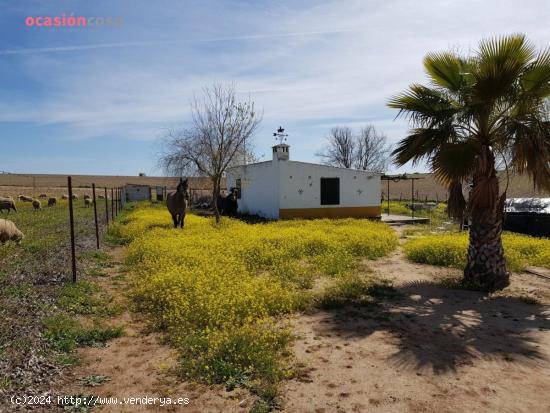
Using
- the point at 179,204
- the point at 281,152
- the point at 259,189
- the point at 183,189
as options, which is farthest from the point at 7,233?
the point at 259,189

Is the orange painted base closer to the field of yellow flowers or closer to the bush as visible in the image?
the field of yellow flowers

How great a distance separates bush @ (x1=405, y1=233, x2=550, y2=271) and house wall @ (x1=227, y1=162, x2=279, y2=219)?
10810mm

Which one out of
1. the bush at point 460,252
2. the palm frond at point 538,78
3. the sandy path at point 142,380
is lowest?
the sandy path at point 142,380

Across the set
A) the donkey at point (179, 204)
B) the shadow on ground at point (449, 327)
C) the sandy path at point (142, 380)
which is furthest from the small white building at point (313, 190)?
the sandy path at point (142, 380)

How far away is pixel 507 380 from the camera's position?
4512 millimetres

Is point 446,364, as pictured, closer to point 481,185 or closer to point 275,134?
point 481,185

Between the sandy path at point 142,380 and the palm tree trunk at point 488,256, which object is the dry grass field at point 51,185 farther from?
the sandy path at point 142,380

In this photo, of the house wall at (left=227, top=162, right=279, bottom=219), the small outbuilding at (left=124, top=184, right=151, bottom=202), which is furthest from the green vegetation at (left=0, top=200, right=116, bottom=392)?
the small outbuilding at (left=124, top=184, right=151, bottom=202)

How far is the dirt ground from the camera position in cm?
404

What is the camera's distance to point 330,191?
74.9 feet

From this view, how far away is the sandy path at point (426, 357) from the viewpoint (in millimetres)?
4074

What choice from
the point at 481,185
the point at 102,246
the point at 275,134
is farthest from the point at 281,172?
the point at 481,185

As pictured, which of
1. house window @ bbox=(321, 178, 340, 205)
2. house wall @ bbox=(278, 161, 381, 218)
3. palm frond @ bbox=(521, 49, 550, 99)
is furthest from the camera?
house window @ bbox=(321, 178, 340, 205)

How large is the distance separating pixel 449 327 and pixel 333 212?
16535mm
